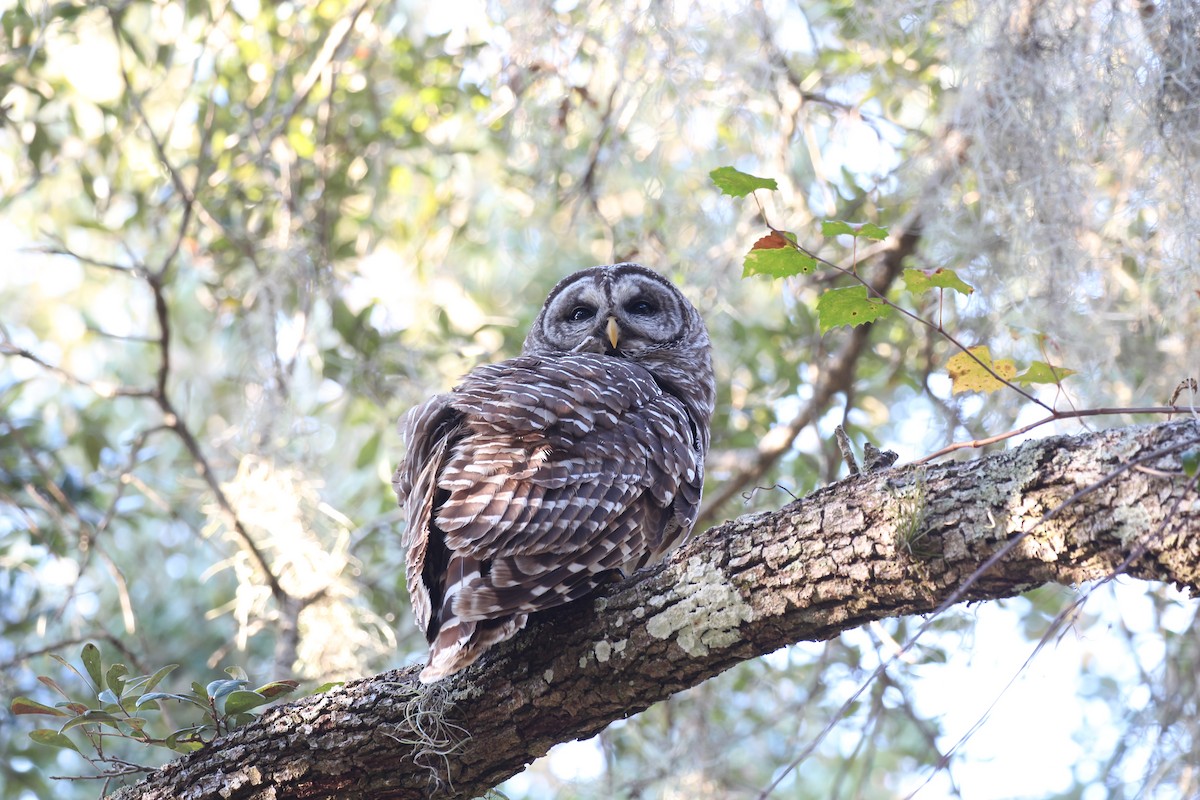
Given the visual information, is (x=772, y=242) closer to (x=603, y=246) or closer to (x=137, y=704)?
(x=137, y=704)

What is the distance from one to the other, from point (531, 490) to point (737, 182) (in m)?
0.80

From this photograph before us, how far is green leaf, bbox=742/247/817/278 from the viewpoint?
2217mm

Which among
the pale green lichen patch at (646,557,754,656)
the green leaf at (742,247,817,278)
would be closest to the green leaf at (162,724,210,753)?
the pale green lichen patch at (646,557,754,656)

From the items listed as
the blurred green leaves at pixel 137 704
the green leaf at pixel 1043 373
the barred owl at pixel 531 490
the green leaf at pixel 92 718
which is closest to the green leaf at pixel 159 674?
the blurred green leaves at pixel 137 704

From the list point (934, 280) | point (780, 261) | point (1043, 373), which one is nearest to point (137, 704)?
point (780, 261)

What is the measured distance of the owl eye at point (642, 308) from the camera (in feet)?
13.7

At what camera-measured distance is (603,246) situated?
6352mm

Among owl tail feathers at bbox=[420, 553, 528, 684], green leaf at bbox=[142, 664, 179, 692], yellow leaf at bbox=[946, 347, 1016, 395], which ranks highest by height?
yellow leaf at bbox=[946, 347, 1016, 395]

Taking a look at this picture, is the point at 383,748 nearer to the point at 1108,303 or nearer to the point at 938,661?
the point at 938,661

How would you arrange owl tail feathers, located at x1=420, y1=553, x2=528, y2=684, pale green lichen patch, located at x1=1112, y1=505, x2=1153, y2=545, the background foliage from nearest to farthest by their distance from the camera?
pale green lichen patch, located at x1=1112, y1=505, x2=1153, y2=545, owl tail feathers, located at x1=420, y1=553, x2=528, y2=684, the background foliage

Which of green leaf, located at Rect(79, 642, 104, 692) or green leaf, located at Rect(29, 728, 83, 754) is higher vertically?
green leaf, located at Rect(79, 642, 104, 692)

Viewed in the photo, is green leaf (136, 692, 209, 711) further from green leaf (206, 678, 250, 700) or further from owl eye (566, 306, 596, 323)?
owl eye (566, 306, 596, 323)

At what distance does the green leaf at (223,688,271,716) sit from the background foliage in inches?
51.2

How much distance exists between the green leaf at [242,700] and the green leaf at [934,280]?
1.68 metres
